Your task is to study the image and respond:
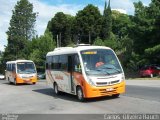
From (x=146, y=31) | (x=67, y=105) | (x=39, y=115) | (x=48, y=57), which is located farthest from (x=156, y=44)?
(x=39, y=115)

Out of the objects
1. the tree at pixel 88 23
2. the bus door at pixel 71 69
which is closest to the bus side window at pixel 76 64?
the bus door at pixel 71 69

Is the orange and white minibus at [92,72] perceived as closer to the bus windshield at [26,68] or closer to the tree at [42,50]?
the bus windshield at [26,68]

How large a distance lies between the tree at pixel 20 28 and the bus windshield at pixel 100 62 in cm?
7736

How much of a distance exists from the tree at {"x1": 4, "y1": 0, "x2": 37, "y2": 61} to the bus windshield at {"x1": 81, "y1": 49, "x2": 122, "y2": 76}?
254 feet

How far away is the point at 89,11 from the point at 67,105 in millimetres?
66847

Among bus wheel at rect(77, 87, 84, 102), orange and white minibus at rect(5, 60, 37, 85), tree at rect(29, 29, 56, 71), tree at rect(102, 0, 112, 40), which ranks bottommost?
bus wheel at rect(77, 87, 84, 102)

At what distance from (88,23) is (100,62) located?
210ft

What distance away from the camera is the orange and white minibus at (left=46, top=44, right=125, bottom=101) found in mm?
16641

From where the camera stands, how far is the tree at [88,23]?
80.4 metres

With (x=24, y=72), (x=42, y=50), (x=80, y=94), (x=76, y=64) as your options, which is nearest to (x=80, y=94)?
(x=80, y=94)

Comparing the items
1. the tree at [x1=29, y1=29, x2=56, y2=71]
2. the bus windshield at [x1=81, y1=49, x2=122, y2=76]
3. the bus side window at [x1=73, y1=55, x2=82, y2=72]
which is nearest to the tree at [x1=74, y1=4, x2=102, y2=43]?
the tree at [x1=29, y1=29, x2=56, y2=71]

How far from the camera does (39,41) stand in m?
78.0

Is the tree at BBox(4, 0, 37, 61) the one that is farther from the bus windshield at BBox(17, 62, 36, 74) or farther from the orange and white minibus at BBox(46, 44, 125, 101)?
the orange and white minibus at BBox(46, 44, 125, 101)

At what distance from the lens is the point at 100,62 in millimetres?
17328
